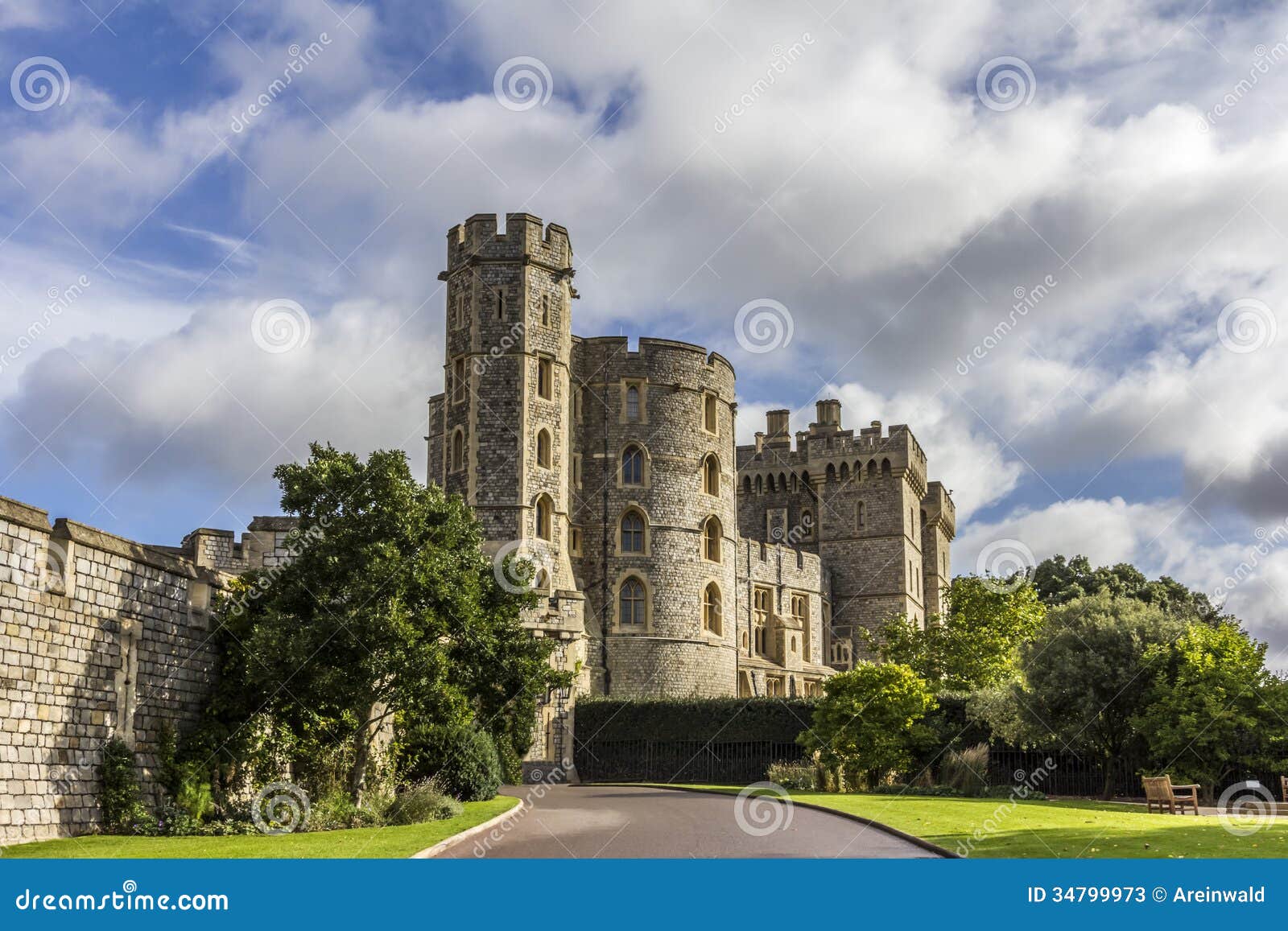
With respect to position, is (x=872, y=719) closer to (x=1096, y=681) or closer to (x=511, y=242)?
(x=1096, y=681)

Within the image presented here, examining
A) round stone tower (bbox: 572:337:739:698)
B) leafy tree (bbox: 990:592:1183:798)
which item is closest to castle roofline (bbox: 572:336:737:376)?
round stone tower (bbox: 572:337:739:698)

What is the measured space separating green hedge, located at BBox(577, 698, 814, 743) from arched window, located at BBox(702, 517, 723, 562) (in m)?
8.85

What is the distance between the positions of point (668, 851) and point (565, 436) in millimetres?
26380

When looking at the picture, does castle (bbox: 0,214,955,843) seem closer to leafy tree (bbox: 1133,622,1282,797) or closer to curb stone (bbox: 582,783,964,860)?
curb stone (bbox: 582,783,964,860)

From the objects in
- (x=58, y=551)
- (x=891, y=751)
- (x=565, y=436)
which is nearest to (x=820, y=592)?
(x=565, y=436)

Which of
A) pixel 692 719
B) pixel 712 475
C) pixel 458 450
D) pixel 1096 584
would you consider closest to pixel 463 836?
pixel 692 719

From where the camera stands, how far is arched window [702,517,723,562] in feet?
148

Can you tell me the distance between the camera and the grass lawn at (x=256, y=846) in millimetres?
13602

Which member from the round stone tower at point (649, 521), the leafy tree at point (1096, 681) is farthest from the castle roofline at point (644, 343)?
the leafy tree at point (1096, 681)

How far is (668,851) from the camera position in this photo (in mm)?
14641

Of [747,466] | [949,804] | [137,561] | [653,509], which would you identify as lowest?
[949,804]

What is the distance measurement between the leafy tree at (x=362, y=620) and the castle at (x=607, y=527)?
66 cm

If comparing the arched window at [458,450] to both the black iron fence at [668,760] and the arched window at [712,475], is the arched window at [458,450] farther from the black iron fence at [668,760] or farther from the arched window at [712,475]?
the arched window at [712,475]

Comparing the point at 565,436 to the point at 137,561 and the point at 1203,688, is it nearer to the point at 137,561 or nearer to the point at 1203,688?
the point at 1203,688
